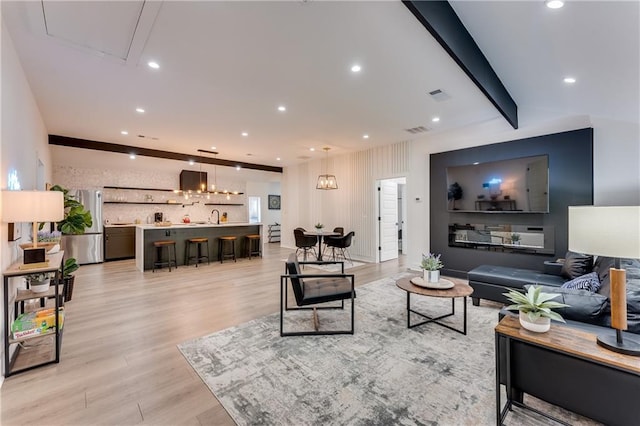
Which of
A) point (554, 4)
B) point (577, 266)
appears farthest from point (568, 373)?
point (554, 4)

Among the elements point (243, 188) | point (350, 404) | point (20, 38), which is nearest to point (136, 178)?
point (243, 188)

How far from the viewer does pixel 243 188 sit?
10562 millimetres

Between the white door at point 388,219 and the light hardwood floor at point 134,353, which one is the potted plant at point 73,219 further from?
the white door at point 388,219

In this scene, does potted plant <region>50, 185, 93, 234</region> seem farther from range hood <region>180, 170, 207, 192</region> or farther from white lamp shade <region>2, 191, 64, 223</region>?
range hood <region>180, 170, 207, 192</region>

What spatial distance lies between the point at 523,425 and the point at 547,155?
14.1ft

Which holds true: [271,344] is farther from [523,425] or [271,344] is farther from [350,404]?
[523,425]

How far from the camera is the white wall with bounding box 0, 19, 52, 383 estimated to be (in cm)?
236

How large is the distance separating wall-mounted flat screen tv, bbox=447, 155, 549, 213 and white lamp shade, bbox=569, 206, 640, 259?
3619 mm

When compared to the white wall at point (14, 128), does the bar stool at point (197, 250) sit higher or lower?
lower

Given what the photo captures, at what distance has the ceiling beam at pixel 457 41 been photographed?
2.13m

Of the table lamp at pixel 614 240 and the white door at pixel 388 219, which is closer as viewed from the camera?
the table lamp at pixel 614 240

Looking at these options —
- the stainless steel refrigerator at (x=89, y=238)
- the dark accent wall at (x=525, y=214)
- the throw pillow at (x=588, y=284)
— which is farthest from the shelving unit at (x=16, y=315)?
the dark accent wall at (x=525, y=214)

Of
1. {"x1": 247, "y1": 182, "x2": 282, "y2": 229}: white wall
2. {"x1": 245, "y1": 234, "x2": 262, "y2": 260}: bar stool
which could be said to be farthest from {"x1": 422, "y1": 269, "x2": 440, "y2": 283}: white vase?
{"x1": 247, "y1": 182, "x2": 282, "y2": 229}: white wall

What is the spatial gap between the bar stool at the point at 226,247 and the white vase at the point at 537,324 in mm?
6420
